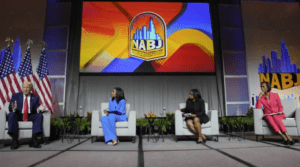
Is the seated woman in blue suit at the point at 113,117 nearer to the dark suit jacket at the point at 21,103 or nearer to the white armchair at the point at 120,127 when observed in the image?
the white armchair at the point at 120,127

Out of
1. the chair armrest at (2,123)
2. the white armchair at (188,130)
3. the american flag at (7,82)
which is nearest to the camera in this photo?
the chair armrest at (2,123)

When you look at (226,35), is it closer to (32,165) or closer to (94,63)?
(94,63)

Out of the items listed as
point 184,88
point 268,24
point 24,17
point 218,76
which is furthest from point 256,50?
point 24,17

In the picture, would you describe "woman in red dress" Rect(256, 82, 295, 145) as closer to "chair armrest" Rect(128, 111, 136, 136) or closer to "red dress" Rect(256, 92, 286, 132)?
"red dress" Rect(256, 92, 286, 132)

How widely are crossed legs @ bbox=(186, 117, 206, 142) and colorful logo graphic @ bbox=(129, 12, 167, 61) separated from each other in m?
3.00

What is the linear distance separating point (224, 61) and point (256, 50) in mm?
1282

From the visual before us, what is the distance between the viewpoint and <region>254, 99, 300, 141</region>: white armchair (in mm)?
3418

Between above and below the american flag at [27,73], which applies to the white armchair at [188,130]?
below

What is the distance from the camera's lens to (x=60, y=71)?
20.4 ft

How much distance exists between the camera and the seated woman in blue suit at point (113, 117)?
11.3ft

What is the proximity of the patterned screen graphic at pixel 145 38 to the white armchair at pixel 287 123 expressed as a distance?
2.72 m

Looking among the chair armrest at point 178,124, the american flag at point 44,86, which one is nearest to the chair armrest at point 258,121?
the chair armrest at point 178,124

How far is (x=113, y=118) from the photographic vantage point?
11.7 feet

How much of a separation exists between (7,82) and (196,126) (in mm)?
4278
